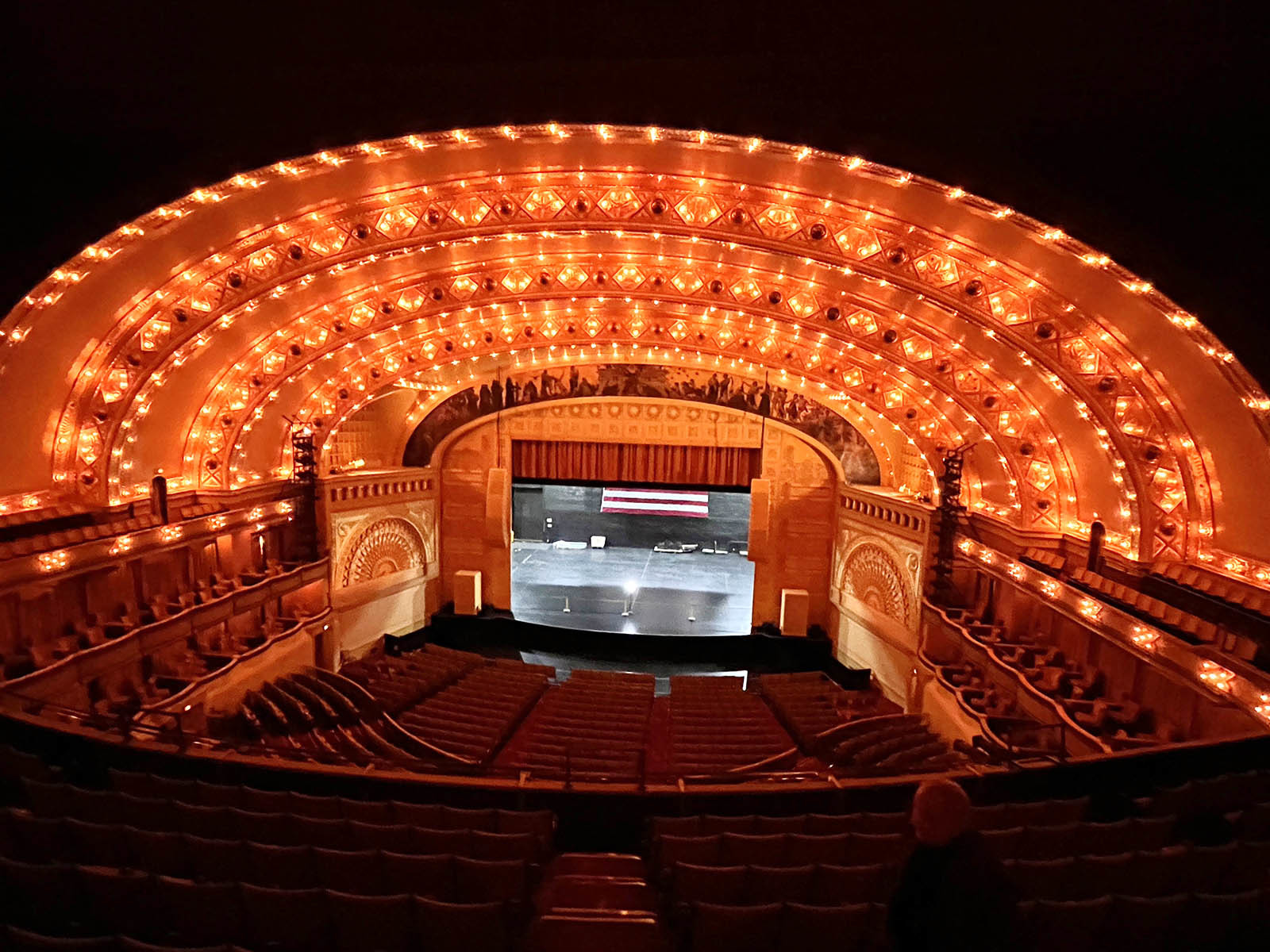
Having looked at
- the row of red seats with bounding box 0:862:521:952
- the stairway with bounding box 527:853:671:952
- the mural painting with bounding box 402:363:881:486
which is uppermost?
the mural painting with bounding box 402:363:881:486

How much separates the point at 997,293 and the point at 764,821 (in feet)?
30.4

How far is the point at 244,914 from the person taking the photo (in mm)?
3617

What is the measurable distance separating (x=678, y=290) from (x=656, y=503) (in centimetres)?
1433

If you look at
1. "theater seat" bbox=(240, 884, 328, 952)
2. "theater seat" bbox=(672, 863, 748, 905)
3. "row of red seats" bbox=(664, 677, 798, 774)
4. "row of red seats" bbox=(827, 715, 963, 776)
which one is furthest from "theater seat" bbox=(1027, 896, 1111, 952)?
"row of red seats" bbox=(664, 677, 798, 774)

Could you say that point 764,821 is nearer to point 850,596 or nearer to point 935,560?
point 935,560

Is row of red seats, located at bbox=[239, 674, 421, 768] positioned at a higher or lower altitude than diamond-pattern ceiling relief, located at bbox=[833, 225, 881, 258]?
lower

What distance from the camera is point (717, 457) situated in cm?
1994

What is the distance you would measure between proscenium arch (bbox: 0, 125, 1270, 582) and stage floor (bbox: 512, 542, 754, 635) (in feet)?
30.0

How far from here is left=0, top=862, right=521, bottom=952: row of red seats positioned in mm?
3547

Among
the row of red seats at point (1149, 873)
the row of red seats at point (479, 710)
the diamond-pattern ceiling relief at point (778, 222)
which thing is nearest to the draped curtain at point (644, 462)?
the row of red seats at point (479, 710)

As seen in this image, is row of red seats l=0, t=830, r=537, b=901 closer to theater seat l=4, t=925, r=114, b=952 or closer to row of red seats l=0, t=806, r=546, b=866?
row of red seats l=0, t=806, r=546, b=866

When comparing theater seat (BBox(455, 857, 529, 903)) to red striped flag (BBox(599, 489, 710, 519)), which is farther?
red striped flag (BBox(599, 489, 710, 519))

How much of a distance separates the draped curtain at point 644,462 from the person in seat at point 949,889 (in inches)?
683

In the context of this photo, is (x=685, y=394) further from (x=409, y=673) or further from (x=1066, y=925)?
(x=1066, y=925)
